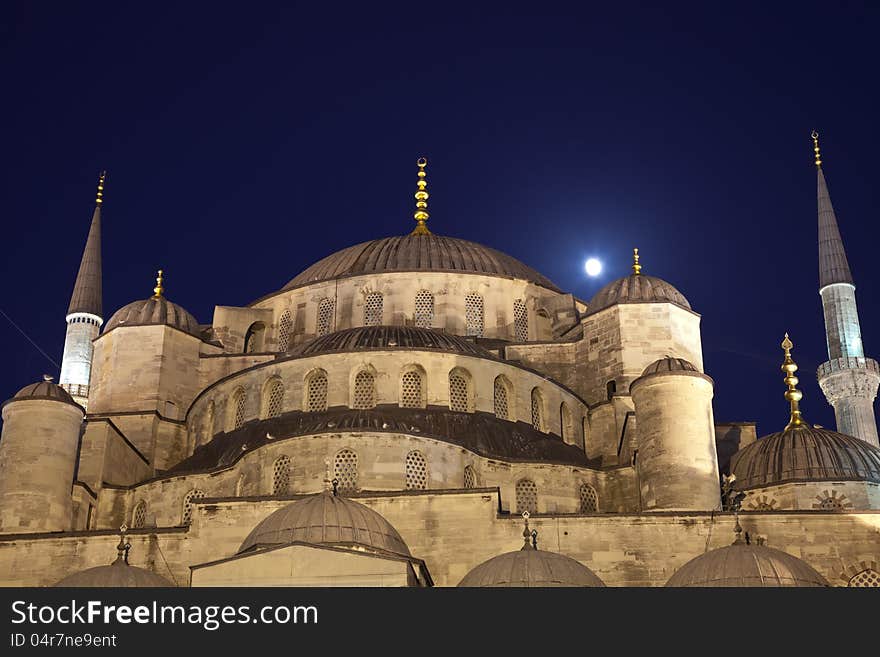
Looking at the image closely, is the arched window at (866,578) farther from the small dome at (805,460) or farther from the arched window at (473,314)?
the arched window at (473,314)

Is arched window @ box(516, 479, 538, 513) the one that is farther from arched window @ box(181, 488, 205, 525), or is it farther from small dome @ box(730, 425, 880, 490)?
arched window @ box(181, 488, 205, 525)

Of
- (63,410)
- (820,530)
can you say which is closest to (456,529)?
(820,530)

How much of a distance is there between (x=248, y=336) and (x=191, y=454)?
5.82 meters

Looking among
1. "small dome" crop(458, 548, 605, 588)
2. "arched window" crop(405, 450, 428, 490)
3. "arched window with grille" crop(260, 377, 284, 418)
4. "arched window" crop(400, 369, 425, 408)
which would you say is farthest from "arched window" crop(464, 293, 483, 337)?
"small dome" crop(458, 548, 605, 588)

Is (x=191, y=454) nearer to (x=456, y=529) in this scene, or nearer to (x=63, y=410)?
(x=63, y=410)

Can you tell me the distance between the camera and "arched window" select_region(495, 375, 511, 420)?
34.2 m

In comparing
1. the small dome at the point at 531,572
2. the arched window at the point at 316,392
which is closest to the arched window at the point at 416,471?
the arched window at the point at 316,392

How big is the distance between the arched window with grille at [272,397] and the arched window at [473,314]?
22.8 ft

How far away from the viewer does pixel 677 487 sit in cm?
2969

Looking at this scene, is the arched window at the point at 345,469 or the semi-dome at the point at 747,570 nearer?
the semi-dome at the point at 747,570

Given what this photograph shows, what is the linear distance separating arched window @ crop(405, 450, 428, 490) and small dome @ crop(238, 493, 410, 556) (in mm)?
3776

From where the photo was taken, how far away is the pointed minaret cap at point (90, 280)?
52.0 meters

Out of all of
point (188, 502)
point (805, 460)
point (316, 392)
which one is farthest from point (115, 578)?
point (805, 460)

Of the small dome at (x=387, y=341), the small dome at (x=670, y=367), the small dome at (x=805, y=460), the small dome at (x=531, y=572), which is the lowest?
the small dome at (x=531, y=572)
